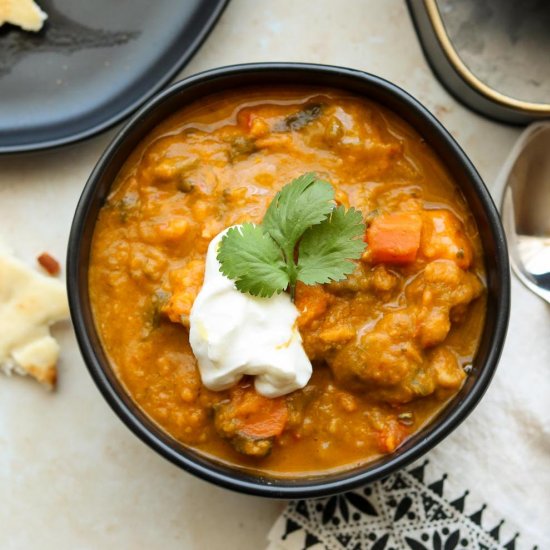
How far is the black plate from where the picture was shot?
10.2ft

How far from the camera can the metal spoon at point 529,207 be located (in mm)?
3059

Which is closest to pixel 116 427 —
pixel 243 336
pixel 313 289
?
pixel 243 336

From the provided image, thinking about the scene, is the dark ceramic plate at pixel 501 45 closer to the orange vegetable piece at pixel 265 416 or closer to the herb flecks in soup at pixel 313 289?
the herb flecks in soup at pixel 313 289

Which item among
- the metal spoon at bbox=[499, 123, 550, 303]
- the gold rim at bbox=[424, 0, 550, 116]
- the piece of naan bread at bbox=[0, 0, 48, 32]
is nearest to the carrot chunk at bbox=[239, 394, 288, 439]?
the metal spoon at bbox=[499, 123, 550, 303]

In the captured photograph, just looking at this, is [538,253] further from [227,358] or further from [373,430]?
[227,358]

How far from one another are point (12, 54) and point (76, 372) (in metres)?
1.19

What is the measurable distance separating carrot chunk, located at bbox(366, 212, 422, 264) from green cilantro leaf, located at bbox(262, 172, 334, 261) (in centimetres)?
18

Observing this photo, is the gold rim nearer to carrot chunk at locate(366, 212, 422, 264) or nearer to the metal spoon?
the metal spoon

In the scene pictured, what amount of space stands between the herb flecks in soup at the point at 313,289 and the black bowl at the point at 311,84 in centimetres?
4

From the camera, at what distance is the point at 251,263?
2416 millimetres

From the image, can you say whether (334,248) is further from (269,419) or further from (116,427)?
(116,427)

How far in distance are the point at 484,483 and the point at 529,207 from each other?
39.8 inches

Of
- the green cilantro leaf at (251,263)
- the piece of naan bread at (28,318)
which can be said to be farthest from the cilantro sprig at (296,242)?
the piece of naan bread at (28,318)

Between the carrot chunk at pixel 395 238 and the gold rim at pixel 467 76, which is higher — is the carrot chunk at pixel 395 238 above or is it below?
below
